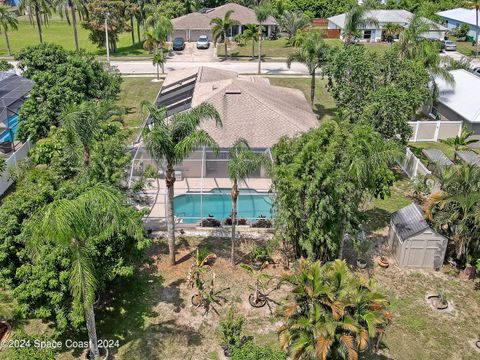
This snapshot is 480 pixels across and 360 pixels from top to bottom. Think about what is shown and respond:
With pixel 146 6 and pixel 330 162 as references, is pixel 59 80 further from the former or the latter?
pixel 146 6

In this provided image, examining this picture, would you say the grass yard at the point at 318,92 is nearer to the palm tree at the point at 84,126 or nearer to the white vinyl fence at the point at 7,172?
the palm tree at the point at 84,126

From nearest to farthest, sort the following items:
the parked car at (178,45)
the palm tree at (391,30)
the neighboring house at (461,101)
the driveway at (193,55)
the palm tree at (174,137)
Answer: the palm tree at (174,137) → the neighboring house at (461,101) → the driveway at (193,55) → the parked car at (178,45) → the palm tree at (391,30)

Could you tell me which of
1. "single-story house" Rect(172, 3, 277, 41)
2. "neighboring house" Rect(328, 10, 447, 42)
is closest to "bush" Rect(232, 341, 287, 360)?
"single-story house" Rect(172, 3, 277, 41)

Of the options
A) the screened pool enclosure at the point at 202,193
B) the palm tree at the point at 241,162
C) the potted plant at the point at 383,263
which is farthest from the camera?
the screened pool enclosure at the point at 202,193

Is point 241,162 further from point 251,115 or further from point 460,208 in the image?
point 251,115

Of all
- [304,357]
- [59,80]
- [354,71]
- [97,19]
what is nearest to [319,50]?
[354,71]

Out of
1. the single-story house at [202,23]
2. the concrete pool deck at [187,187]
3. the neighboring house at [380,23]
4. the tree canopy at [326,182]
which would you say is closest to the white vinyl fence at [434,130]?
the concrete pool deck at [187,187]

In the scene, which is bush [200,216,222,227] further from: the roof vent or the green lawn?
the green lawn
